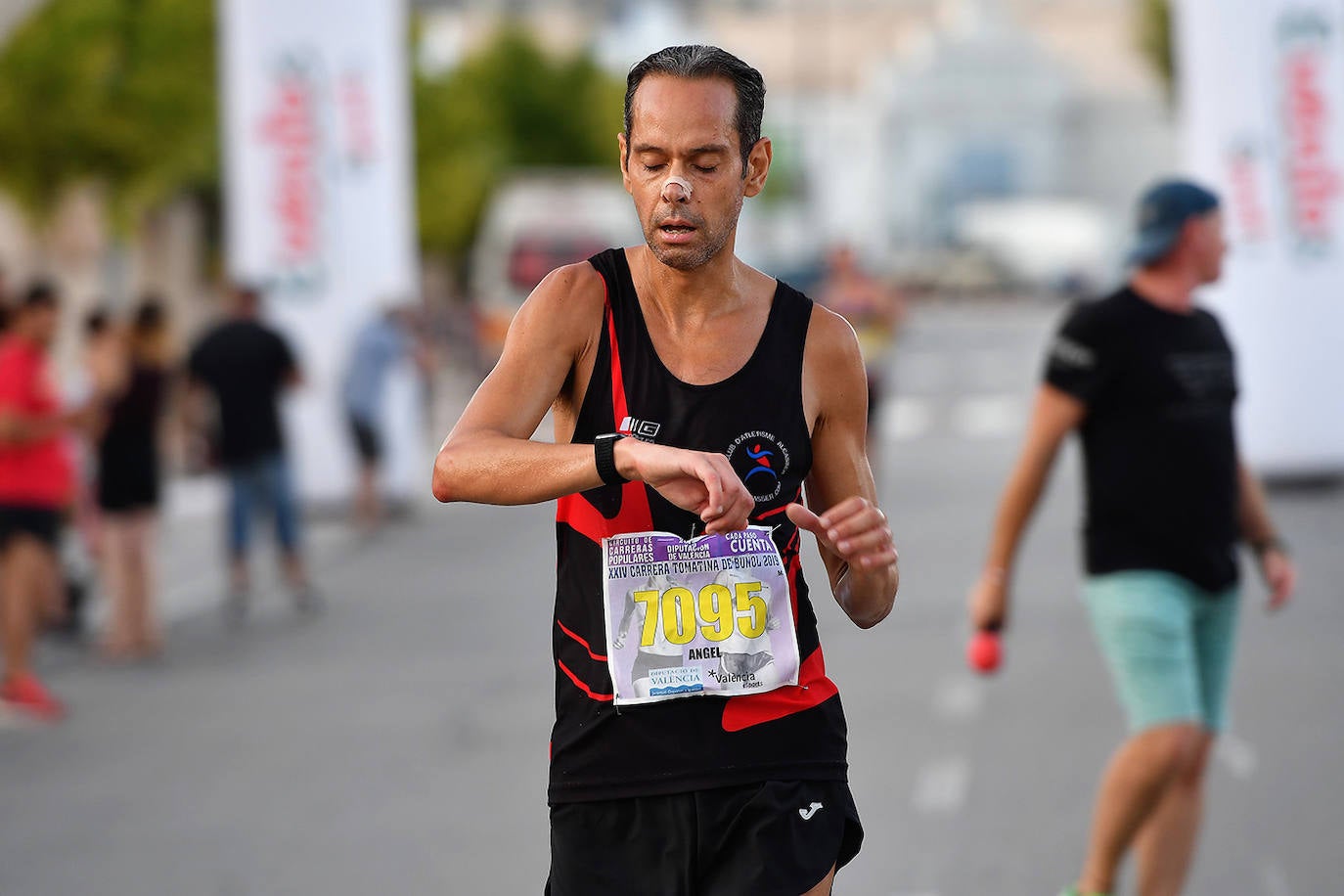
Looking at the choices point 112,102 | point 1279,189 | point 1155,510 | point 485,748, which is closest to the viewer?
point 1155,510

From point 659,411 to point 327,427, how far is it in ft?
50.1

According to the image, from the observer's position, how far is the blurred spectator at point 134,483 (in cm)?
1125

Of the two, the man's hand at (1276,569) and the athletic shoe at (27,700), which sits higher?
the man's hand at (1276,569)

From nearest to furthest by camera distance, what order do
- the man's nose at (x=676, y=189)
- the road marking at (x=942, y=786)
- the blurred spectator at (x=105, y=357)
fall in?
the man's nose at (x=676, y=189) < the road marking at (x=942, y=786) < the blurred spectator at (x=105, y=357)

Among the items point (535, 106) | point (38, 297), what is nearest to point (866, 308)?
point (38, 297)

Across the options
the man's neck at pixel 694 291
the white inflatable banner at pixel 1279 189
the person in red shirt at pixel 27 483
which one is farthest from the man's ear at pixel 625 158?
the white inflatable banner at pixel 1279 189

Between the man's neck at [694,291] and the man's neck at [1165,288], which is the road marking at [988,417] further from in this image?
the man's neck at [694,291]

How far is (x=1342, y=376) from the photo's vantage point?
56.6 ft

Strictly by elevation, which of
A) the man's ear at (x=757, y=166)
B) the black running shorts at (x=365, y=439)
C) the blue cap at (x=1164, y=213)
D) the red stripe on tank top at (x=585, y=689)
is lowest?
the black running shorts at (x=365, y=439)

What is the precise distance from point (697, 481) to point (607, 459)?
149 mm

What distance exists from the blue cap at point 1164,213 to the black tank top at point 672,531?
2.48m

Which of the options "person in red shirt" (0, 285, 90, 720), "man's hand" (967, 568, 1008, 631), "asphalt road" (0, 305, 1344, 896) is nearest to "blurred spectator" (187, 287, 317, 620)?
"asphalt road" (0, 305, 1344, 896)

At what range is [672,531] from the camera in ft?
11.1

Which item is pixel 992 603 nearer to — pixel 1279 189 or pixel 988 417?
pixel 1279 189
